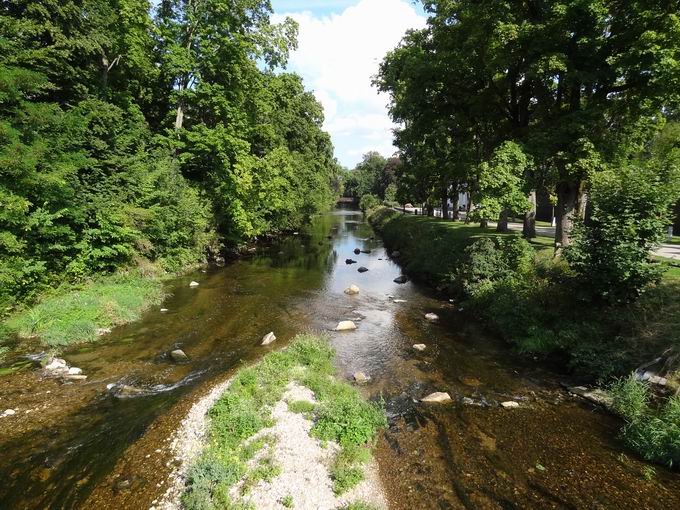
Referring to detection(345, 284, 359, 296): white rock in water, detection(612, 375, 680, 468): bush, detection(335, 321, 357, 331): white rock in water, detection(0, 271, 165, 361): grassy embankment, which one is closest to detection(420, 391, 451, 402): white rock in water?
detection(612, 375, 680, 468): bush

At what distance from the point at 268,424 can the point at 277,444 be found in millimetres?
722

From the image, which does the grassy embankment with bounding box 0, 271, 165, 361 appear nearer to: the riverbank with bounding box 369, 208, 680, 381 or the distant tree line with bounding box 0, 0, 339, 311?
the distant tree line with bounding box 0, 0, 339, 311

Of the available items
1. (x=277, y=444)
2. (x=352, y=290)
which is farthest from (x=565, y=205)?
(x=277, y=444)

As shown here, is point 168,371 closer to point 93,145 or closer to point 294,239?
point 93,145

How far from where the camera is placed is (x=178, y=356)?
43.5 ft

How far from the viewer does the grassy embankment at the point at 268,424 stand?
7.31 m

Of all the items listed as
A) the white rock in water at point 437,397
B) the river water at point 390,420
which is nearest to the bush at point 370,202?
the river water at point 390,420

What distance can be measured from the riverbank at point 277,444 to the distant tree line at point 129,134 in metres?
9.91

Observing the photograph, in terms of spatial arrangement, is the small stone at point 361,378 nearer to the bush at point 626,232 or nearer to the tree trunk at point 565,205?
the bush at point 626,232

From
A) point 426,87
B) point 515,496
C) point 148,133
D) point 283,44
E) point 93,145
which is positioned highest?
point 283,44

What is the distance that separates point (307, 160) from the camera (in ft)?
→ 170

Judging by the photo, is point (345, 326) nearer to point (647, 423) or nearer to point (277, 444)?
point (277, 444)

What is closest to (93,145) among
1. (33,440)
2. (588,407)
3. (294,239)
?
(33,440)

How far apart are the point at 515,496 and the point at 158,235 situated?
2162 centimetres
